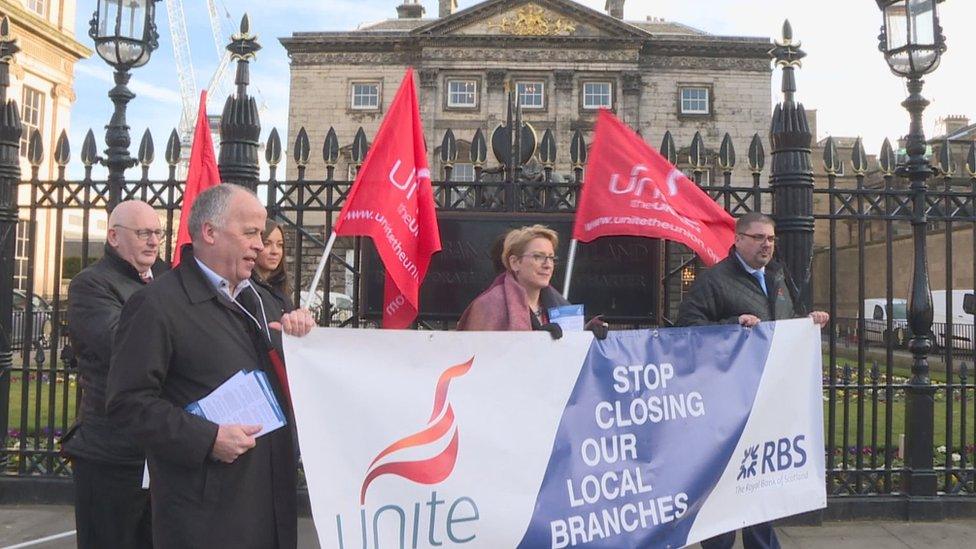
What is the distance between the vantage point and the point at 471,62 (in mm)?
42906

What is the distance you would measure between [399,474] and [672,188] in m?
2.91

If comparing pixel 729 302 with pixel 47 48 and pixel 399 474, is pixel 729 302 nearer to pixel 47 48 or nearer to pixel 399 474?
pixel 399 474

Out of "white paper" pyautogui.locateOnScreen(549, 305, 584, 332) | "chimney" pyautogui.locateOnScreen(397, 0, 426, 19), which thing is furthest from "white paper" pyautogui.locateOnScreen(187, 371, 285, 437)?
"chimney" pyautogui.locateOnScreen(397, 0, 426, 19)

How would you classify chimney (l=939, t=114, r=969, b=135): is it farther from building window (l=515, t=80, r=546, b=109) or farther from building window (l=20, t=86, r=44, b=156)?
building window (l=20, t=86, r=44, b=156)

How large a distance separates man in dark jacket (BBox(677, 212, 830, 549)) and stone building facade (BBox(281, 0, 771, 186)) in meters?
37.6

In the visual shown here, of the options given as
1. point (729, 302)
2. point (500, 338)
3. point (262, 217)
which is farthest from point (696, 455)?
point (262, 217)

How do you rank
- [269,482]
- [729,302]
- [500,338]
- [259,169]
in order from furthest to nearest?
[259,169] < [729,302] < [500,338] < [269,482]

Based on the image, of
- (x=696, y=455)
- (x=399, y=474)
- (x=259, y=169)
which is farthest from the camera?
(x=259, y=169)

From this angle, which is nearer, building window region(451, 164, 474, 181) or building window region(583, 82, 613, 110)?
building window region(451, 164, 474, 181)

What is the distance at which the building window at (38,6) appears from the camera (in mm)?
27603

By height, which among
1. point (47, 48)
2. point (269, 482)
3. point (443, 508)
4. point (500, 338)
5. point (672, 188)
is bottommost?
point (443, 508)

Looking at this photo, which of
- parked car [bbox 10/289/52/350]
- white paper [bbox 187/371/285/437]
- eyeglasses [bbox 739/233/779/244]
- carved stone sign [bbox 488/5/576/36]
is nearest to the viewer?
white paper [bbox 187/371/285/437]

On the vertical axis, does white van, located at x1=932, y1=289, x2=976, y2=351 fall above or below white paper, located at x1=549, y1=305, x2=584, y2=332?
below

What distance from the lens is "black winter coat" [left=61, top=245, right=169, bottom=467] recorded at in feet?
11.0
